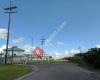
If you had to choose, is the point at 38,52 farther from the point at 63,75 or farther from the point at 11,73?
the point at 63,75

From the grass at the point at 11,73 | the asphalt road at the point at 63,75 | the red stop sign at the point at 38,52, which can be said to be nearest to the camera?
the asphalt road at the point at 63,75

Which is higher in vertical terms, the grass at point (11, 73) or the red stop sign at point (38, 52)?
the red stop sign at point (38, 52)

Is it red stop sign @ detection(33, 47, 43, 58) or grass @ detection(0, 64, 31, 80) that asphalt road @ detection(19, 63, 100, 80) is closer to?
grass @ detection(0, 64, 31, 80)

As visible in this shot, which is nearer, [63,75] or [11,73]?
[63,75]

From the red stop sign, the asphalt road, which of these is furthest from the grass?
the red stop sign

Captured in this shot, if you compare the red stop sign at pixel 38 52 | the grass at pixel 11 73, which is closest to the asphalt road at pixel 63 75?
the grass at pixel 11 73

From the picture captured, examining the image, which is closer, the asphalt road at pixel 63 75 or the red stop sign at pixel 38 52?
the asphalt road at pixel 63 75

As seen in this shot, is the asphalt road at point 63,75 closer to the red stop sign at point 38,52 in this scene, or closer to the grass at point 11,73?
the grass at point 11,73

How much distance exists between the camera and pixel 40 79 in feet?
72.4

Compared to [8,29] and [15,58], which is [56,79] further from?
[15,58]

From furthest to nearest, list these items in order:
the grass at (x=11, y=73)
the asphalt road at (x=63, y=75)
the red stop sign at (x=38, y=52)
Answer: the red stop sign at (x=38, y=52) → the grass at (x=11, y=73) → the asphalt road at (x=63, y=75)

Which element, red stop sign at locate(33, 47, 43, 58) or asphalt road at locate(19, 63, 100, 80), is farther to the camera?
red stop sign at locate(33, 47, 43, 58)

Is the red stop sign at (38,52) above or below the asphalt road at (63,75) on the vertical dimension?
above

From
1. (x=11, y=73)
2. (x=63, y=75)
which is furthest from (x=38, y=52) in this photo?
(x=63, y=75)
